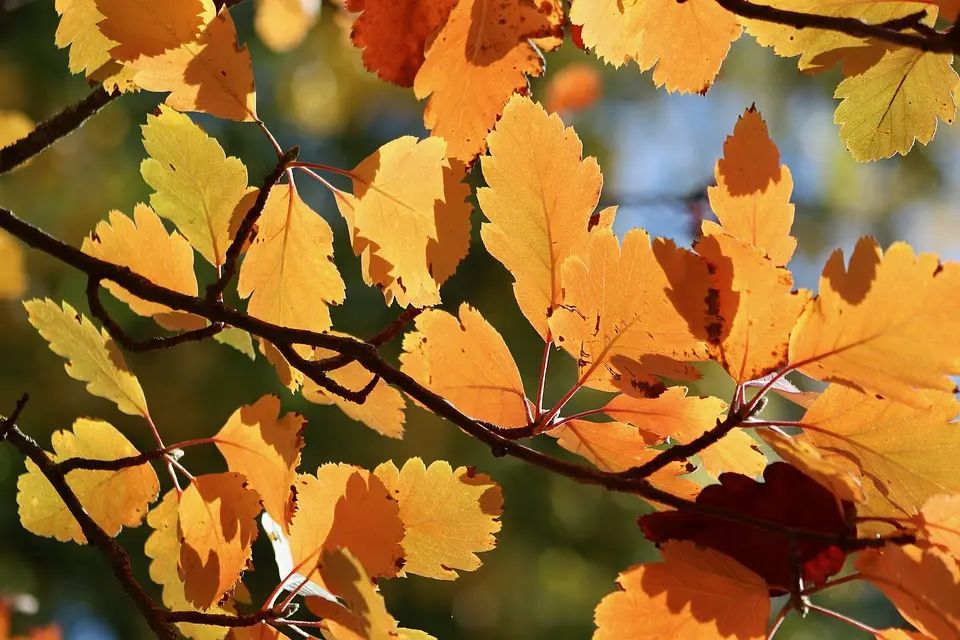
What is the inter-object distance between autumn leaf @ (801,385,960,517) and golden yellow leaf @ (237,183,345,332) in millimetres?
261

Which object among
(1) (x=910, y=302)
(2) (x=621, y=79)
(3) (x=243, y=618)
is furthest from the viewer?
(2) (x=621, y=79)

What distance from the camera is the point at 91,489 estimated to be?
0.52m

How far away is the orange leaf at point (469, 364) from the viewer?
422 millimetres

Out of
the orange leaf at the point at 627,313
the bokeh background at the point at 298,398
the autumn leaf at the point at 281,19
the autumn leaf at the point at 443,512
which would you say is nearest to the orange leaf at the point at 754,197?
the orange leaf at the point at 627,313

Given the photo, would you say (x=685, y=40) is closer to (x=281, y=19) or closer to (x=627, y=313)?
(x=627, y=313)

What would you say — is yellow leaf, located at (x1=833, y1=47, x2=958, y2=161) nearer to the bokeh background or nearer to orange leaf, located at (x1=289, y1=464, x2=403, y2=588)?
orange leaf, located at (x1=289, y1=464, x2=403, y2=588)

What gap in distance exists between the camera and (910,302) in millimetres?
319

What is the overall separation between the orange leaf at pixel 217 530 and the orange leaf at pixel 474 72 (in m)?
0.22

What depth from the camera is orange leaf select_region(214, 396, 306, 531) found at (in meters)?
0.45

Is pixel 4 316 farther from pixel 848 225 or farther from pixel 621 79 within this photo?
pixel 848 225

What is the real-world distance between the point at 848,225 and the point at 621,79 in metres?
1.53

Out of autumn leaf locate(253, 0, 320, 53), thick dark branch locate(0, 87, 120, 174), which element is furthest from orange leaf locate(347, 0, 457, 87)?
autumn leaf locate(253, 0, 320, 53)

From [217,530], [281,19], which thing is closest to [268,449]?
[217,530]

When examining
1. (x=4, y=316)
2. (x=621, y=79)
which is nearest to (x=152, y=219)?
(x=4, y=316)
